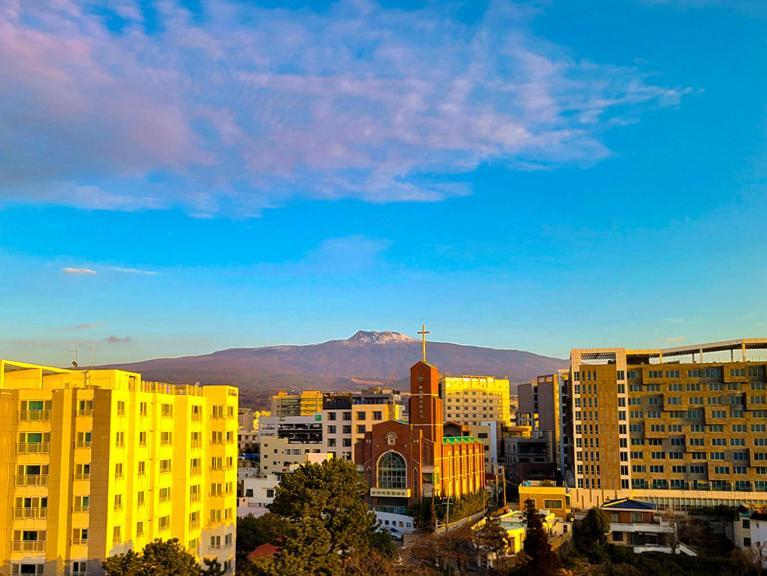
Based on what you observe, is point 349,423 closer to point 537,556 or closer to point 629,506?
point 629,506

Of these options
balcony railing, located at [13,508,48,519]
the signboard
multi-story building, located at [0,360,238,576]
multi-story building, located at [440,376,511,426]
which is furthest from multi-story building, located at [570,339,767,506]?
multi-story building, located at [440,376,511,426]

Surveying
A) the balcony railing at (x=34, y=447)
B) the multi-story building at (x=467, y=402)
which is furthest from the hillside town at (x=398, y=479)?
the multi-story building at (x=467, y=402)

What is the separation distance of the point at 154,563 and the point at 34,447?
8533 millimetres

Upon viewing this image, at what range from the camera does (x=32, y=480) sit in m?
34.4

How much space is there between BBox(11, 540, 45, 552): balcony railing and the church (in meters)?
43.2

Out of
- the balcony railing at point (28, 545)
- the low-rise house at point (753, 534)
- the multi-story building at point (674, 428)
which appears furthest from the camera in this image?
the multi-story building at point (674, 428)

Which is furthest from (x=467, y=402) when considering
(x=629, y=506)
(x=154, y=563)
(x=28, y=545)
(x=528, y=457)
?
(x=154, y=563)

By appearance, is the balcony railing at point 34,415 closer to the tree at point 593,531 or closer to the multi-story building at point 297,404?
the tree at point 593,531

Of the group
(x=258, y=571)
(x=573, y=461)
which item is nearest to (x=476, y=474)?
(x=573, y=461)

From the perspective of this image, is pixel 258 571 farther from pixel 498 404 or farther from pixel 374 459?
pixel 498 404

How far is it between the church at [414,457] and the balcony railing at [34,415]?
4391cm

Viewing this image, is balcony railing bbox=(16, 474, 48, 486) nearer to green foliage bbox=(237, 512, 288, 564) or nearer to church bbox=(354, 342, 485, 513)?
green foliage bbox=(237, 512, 288, 564)

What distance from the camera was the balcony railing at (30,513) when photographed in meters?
34.1

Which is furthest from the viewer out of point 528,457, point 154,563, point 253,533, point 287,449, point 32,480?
point 528,457
